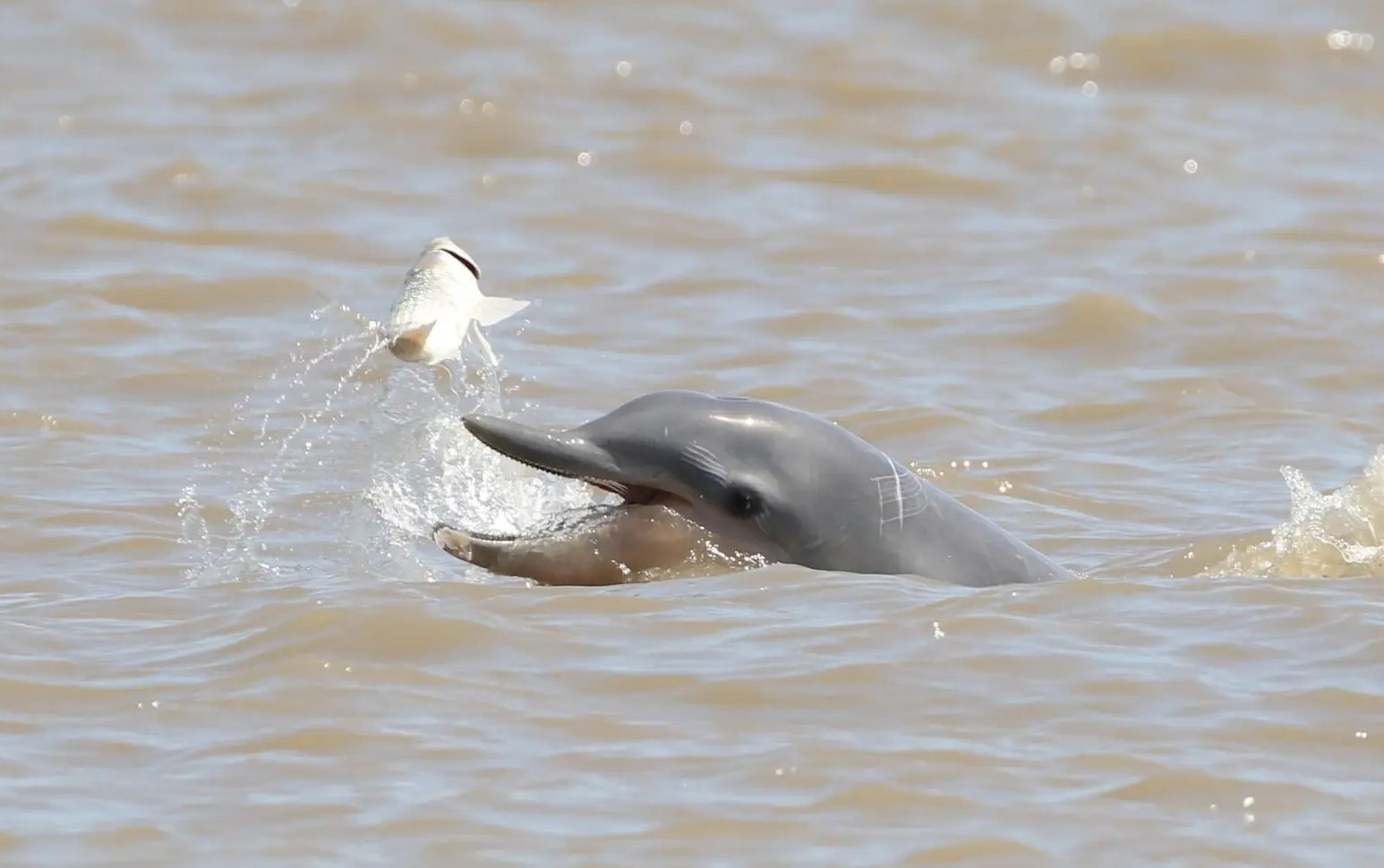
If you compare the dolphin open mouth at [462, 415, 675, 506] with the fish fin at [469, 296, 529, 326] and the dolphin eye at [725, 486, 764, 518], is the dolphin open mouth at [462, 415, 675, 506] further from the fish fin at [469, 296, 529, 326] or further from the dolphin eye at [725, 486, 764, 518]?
the fish fin at [469, 296, 529, 326]

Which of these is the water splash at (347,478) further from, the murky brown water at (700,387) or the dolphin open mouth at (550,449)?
the dolphin open mouth at (550,449)

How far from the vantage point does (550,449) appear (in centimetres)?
637

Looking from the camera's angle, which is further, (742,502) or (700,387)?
(700,387)

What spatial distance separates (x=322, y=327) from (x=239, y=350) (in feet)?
1.85

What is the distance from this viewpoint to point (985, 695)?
6.10 m

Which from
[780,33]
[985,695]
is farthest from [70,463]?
[780,33]

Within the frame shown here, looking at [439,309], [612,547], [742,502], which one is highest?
[439,309]

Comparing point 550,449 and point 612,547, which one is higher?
point 550,449

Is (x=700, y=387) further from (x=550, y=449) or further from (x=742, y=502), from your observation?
(x=550, y=449)

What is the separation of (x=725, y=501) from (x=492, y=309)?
1073 mm

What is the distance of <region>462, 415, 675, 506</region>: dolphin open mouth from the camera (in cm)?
638

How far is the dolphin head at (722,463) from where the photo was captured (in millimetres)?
6418

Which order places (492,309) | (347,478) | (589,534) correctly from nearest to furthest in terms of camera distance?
(589,534), (492,309), (347,478)

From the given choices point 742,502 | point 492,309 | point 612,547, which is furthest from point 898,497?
point 492,309
